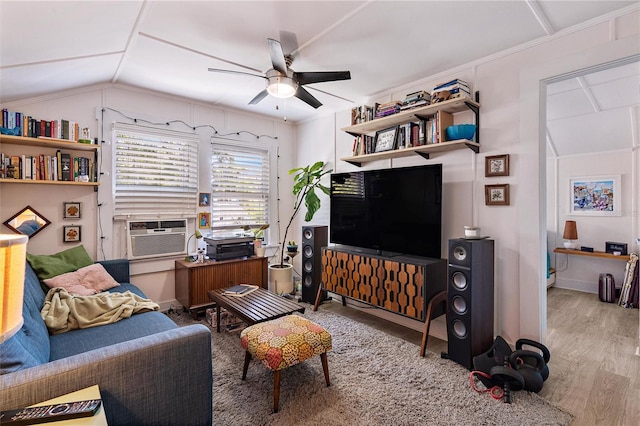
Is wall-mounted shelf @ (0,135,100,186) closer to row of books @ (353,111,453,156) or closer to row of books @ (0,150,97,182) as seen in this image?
row of books @ (0,150,97,182)

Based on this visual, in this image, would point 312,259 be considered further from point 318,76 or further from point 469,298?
point 318,76

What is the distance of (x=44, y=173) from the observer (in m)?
2.80

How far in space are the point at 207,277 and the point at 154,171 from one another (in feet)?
4.56

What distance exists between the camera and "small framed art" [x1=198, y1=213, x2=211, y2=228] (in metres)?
3.86

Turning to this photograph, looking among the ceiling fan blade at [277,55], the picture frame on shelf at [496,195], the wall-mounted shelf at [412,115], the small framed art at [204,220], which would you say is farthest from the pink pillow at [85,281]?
the picture frame on shelf at [496,195]

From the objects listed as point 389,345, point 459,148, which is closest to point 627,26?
point 459,148

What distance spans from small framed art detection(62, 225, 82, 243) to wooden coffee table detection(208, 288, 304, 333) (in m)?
1.52

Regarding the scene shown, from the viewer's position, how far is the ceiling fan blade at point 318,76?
7.55ft

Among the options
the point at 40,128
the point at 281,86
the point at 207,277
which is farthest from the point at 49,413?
the point at 40,128

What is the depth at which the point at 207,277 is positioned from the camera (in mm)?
3445

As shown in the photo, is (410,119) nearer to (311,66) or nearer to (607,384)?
(311,66)

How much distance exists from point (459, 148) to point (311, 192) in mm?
1872

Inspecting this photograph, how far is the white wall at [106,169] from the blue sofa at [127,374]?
5.34ft

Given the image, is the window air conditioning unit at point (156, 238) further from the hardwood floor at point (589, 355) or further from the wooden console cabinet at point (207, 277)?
the hardwood floor at point (589, 355)
